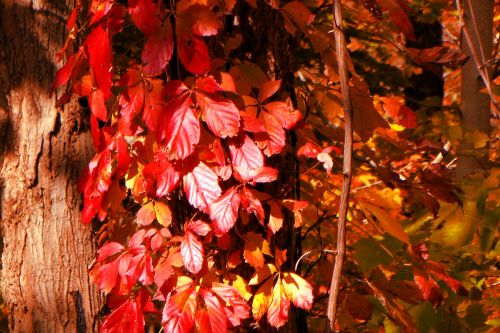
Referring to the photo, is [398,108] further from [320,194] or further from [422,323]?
[422,323]

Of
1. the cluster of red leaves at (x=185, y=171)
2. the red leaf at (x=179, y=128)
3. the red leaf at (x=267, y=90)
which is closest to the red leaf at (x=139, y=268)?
the cluster of red leaves at (x=185, y=171)

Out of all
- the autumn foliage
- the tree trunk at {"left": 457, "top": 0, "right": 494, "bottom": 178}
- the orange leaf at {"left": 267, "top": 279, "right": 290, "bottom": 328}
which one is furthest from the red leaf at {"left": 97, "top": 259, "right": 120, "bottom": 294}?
the tree trunk at {"left": 457, "top": 0, "right": 494, "bottom": 178}

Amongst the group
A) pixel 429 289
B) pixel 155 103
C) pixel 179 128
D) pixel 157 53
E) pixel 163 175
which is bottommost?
pixel 429 289

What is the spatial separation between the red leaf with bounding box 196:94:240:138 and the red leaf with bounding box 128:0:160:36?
237mm

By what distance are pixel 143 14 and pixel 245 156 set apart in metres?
0.45

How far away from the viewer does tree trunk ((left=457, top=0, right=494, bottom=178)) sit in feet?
10.8

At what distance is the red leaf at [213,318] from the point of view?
1497 millimetres

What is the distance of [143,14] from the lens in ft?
4.72

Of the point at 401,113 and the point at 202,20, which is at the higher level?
the point at 202,20

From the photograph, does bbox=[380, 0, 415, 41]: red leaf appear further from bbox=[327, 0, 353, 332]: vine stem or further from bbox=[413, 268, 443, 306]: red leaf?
bbox=[413, 268, 443, 306]: red leaf

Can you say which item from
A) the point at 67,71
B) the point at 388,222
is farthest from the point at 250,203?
the point at 67,71

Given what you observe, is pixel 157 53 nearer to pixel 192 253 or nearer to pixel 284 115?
pixel 284 115

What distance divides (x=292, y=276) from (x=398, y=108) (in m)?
0.63

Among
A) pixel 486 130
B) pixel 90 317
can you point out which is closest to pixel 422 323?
pixel 90 317
